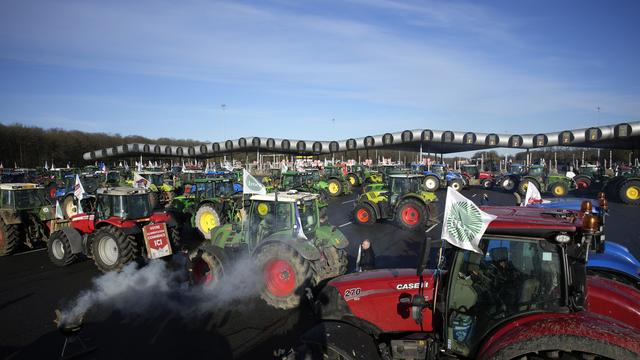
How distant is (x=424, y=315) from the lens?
388 centimetres

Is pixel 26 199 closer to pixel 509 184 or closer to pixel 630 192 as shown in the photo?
pixel 630 192

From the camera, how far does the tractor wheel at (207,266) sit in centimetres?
732

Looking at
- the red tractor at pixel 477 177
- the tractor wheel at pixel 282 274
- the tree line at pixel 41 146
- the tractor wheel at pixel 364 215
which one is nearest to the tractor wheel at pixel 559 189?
the red tractor at pixel 477 177

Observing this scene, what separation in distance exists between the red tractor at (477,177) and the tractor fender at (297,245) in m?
28.1

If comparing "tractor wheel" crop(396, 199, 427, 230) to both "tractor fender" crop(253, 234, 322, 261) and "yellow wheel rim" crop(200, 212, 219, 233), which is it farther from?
"tractor fender" crop(253, 234, 322, 261)

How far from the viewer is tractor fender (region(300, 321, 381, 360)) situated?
3.51 m

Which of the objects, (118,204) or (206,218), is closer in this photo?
(118,204)

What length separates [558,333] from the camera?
2.88 m

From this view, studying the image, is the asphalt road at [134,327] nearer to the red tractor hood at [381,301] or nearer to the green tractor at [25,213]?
the red tractor hood at [381,301]

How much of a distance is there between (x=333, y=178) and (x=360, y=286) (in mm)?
24399

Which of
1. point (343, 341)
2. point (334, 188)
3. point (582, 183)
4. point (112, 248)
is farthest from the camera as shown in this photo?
point (582, 183)

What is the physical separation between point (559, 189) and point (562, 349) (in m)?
26.1

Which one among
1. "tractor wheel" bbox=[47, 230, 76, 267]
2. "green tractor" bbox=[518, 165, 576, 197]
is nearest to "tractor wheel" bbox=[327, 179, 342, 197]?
"green tractor" bbox=[518, 165, 576, 197]

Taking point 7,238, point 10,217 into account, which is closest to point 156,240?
point 7,238
